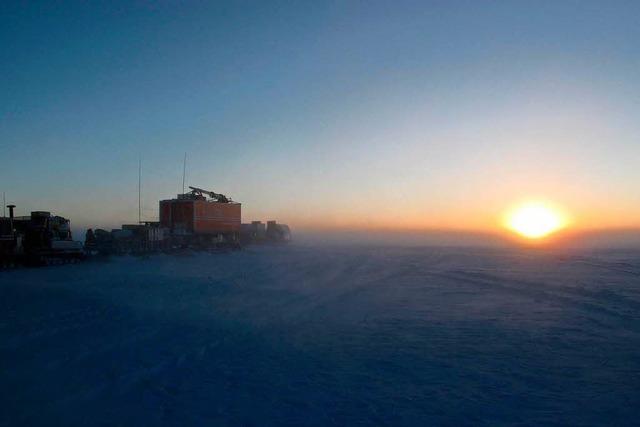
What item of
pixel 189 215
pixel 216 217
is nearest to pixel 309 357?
pixel 189 215

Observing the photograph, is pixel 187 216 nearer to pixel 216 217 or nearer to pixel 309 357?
pixel 216 217

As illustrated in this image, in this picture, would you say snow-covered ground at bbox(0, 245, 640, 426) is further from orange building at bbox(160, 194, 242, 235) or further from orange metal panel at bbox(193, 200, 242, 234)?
orange metal panel at bbox(193, 200, 242, 234)

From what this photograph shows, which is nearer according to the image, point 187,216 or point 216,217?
point 187,216

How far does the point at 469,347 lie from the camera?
9805mm

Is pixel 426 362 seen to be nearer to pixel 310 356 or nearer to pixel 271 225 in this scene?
pixel 310 356

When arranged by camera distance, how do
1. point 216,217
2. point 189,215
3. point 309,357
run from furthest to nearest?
point 216,217 → point 189,215 → point 309,357

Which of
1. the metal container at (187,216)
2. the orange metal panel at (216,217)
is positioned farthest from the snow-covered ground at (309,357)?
the orange metal panel at (216,217)

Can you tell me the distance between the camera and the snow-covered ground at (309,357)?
6.43m

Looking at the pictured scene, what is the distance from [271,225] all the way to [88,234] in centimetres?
3223

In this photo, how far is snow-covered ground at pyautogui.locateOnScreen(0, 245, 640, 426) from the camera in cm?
643

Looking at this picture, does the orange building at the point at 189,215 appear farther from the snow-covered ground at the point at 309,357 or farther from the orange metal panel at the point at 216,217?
the snow-covered ground at the point at 309,357

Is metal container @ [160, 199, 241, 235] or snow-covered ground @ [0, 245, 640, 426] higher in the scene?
metal container @ [160, 199, 241, 235]

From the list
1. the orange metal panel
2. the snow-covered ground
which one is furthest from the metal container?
the snow-covered ground

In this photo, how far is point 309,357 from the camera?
8.98m
